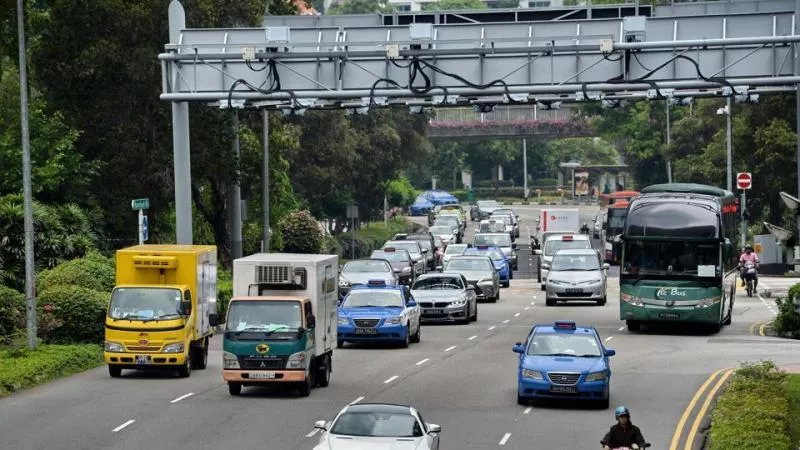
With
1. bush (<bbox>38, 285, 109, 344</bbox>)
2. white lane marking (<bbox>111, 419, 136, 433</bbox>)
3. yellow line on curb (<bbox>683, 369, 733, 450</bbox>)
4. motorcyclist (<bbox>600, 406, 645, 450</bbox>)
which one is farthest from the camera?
bush (<bbox>38, 285, 109, 344</bbox>)

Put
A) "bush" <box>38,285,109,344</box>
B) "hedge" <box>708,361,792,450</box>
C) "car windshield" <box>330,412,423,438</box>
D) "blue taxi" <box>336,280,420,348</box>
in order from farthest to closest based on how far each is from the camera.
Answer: "blue taxi" <box>336,280,420,348</box>
"bush" <box>38,285,109,344</box>
"hedge" <box>708,361,792,450</box>
"car windshield" <box>330,412,423,438</box>

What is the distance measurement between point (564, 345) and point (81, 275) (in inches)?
624

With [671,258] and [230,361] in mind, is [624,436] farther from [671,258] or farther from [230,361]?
[671,258]

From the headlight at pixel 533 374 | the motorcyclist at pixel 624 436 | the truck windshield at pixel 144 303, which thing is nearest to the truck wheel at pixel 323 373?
the truck windshield at pixel 144 303

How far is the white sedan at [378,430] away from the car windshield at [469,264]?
34592mm

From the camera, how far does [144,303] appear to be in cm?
3067

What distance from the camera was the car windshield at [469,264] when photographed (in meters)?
54.3

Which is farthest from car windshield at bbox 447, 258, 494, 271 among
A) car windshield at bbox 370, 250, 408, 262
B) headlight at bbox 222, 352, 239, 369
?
headlight at bbox 222, 352, 239, 369

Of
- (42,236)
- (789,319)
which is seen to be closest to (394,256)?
(42,236)

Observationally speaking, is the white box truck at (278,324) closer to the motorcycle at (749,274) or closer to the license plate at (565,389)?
the license plate at (565,389)

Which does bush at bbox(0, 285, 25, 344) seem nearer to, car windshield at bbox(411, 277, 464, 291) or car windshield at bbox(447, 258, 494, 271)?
car windshield at bbox(411, 277, 464, 291)

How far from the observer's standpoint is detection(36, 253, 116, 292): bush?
37531 mm

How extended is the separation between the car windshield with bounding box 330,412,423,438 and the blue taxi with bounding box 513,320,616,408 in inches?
276

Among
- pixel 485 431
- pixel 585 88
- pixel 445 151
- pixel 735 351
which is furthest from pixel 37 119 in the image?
pixel 445 151
